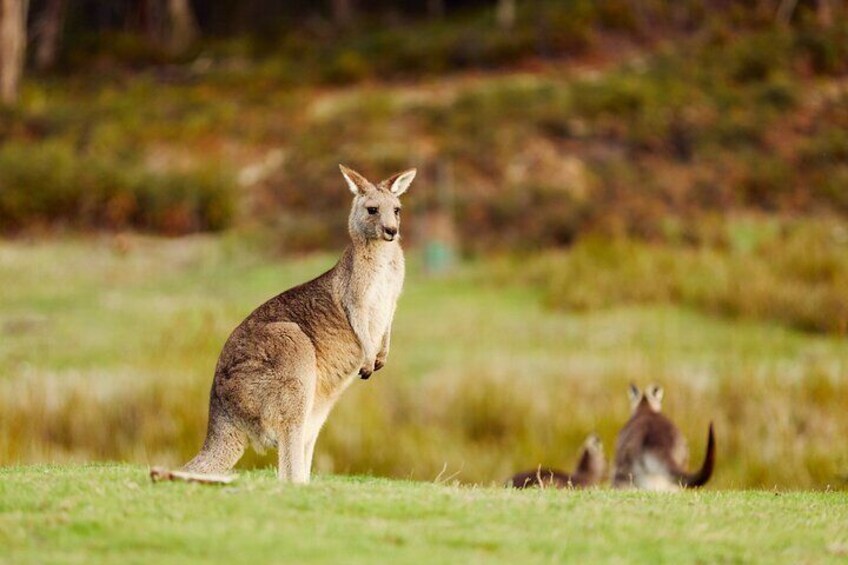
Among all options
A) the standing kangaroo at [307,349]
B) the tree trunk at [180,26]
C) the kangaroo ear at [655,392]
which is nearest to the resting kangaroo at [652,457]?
the kangaroo ear at [655,392]

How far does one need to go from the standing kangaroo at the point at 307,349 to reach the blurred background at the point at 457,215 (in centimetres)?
401

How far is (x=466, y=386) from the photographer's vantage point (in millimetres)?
13109

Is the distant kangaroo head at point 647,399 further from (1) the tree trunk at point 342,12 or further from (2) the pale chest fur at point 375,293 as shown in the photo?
(1) the tree trunk at point 342,12

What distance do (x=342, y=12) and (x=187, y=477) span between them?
39.9 metres

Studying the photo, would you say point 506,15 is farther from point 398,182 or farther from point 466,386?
point 398,182

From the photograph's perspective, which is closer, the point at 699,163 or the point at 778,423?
the point at 778,423

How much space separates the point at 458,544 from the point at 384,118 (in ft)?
86.6

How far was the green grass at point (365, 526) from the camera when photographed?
4699mm

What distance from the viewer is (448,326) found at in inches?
676

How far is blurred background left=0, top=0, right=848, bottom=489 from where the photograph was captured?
12477 millimetres

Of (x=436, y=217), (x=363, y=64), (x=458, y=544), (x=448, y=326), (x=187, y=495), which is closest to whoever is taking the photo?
(x=458, y=544)

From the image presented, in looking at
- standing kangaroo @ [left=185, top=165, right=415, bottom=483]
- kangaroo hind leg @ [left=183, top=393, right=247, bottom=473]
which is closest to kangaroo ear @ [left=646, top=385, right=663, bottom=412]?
standing kangaroo @ [left=185, top=165, right=415, bottom=483]

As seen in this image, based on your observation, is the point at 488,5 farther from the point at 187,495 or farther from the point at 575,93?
the point at 187,495

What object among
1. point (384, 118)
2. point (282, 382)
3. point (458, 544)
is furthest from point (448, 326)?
point (384, 118)
